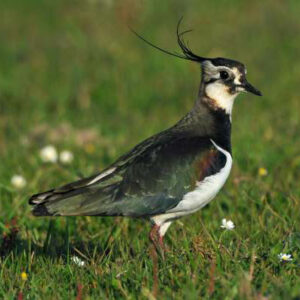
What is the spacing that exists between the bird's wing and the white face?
506mm

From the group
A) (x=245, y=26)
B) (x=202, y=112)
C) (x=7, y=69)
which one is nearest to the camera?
(x=202, y=112)

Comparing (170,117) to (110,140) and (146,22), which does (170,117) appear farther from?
(146,22)

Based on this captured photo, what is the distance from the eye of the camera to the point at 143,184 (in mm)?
5516

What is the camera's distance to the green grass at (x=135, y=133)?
479cm

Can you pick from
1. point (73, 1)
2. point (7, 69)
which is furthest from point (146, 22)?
point (7, 69)

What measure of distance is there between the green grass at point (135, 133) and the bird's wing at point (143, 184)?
0.33 m

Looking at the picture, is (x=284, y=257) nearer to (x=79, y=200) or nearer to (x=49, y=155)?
(x=79, y=200)

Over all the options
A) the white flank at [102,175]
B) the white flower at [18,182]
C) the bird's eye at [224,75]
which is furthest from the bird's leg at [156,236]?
the white flower at [18,182]

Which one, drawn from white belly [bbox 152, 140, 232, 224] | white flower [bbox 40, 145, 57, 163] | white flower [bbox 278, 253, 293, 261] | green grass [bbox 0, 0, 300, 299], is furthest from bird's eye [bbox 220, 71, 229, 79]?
white flower [bbox 40, 145, 57, 163]

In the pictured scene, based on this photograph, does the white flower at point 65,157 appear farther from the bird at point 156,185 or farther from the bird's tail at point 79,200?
the bird's tail at point 79,200

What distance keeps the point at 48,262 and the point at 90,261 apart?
0.29m

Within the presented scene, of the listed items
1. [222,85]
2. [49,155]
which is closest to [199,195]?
[222,85]

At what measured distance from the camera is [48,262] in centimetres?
527

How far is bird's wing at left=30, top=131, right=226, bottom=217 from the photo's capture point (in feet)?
17.8
